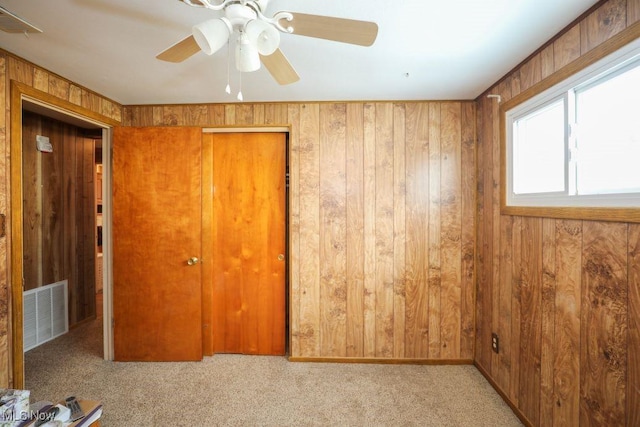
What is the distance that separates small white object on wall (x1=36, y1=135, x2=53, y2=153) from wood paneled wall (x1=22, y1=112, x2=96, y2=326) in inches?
1.6

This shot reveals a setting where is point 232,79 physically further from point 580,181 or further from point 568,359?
point 568,359

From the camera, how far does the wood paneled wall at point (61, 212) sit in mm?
2672

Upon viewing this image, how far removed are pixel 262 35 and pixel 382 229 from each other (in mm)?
1789

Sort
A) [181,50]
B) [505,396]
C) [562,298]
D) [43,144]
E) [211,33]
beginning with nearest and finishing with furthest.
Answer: [211,33] < [181,50] < [562,298] < [505,396] < [43,144]

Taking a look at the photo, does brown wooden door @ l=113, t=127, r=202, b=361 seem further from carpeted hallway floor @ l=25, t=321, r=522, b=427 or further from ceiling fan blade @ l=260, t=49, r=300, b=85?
ceiling fan blade @ l=260, t=49, r=300, b=85

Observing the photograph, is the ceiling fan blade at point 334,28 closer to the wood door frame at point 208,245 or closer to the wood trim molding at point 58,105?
the wood door frame at point 208,245

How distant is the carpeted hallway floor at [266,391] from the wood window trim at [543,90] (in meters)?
1.39

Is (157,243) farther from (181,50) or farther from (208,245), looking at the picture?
(181,50)

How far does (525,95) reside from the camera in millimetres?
1728

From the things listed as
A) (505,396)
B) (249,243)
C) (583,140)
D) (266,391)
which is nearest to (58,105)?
(249,243)

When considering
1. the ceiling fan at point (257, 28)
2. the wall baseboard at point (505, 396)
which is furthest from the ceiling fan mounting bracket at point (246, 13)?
the wall baseboard at point (505, 396)

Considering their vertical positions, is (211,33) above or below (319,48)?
below

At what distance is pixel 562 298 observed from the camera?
1.48 m

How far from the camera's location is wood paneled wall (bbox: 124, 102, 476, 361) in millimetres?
2369
